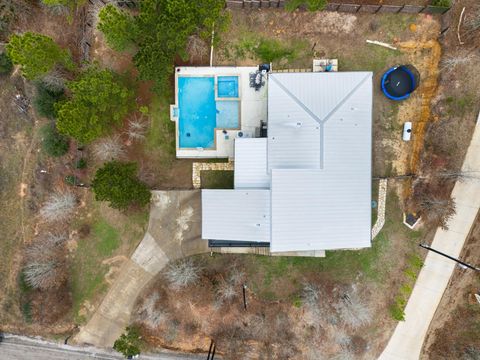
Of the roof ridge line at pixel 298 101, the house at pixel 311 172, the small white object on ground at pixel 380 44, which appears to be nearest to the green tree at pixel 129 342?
the house at pixel 311 172

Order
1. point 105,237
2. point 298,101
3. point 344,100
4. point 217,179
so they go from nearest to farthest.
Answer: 1. point 344,100
2. point 298,101
3. point 217,179
4. point 105,237

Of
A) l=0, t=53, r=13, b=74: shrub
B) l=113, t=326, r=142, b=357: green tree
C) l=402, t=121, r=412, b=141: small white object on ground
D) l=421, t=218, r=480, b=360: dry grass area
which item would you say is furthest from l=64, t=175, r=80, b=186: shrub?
l=421, t=218, r=480, b=360: dry grass area

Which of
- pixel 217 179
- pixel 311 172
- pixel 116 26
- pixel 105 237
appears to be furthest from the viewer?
pixel 105 237

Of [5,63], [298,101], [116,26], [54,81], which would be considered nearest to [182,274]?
[298,101]

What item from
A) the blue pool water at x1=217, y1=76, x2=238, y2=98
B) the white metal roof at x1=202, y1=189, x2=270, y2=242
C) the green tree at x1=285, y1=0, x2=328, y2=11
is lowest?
the white metal roof at x1=202, y1=189, x2=270, y2=242

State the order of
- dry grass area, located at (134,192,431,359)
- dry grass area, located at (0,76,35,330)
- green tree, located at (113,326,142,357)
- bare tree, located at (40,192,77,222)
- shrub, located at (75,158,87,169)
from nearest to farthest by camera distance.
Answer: green tree, located at (113,326,142,357), dry grass area, located at (134,192,431,359), shrub, located at (75,158,87,169), bare tree, located at (40,192,77,222), dry grass area, located at (0,76,35,330)

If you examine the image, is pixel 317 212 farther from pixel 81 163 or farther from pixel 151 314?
pixel 81 163

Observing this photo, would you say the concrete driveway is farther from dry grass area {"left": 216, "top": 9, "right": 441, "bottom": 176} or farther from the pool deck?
dry grass area {"left": 216, "top": 9, "right": 441, "bottom": 176}
